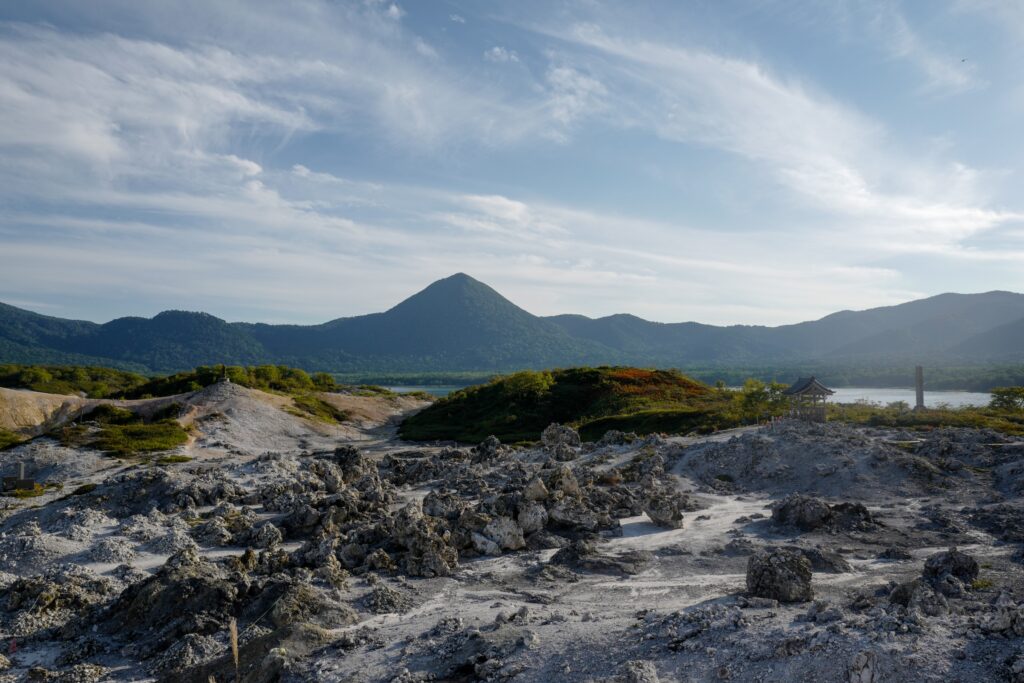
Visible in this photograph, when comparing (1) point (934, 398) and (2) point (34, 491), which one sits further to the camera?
(1) point (934, 398)

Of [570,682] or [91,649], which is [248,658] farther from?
[570,682]

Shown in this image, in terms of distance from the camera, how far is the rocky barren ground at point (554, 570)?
44.4 feet

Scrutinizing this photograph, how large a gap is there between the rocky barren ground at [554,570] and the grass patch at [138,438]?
1177cm

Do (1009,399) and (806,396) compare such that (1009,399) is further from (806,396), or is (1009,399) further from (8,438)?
(8,438)

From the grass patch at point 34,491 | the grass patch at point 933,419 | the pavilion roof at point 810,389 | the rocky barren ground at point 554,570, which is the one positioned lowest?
the grass patch at point 34,491

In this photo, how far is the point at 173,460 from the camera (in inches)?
1811

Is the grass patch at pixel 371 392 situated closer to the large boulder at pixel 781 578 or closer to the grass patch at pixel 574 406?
the grass patch at pixel 574 406

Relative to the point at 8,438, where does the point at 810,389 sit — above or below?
above

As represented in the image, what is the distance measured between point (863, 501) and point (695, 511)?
308 inches

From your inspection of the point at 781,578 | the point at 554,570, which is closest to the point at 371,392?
the point at 554,570

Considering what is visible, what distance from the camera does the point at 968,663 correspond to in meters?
11.9

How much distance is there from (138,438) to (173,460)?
29.1 ft

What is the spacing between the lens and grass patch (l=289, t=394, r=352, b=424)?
7386 centimetres

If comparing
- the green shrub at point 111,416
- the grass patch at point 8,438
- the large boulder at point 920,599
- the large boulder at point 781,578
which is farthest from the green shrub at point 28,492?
the large boulder at point 920,599
